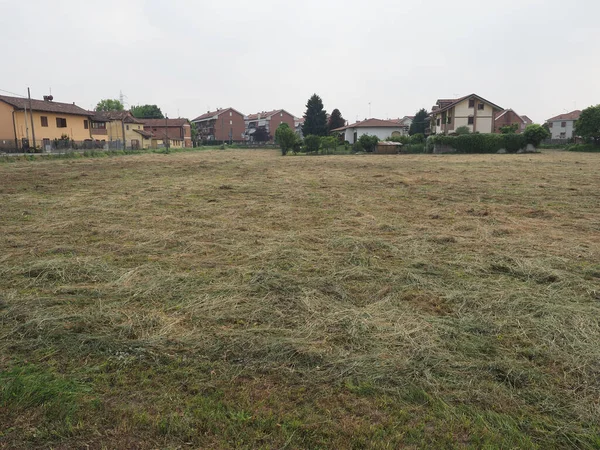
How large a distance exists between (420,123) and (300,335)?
66.7 m

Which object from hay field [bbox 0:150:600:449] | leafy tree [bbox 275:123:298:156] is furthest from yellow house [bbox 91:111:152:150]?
hay field [bbox 0:150:600:449]

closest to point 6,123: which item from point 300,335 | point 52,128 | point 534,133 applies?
point 52,128

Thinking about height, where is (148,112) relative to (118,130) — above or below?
above

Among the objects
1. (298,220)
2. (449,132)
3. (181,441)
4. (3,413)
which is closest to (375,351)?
(181,441)

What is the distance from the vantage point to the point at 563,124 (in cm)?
7131

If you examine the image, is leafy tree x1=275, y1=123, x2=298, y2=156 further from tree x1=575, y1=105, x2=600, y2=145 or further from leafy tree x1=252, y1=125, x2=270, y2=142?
leafy tree x1=252, y1=125, x2=270, y2=142

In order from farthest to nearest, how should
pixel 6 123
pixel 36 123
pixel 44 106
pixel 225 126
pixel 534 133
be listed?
pixel 225 126 → pixel 44 106 → pixel 36 123 → pixel 6 123 → pixel 534 133

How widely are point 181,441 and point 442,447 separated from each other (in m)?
1.37

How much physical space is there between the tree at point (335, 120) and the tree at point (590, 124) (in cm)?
3412

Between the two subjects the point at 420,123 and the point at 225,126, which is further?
the point at 225,126

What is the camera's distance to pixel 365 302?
389 centimetres

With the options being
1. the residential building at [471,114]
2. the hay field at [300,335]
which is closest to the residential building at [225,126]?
the residential building at [471,114]

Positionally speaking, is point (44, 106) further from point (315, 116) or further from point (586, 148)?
point (586, 148)

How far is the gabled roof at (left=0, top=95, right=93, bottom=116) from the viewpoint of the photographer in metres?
36.5
